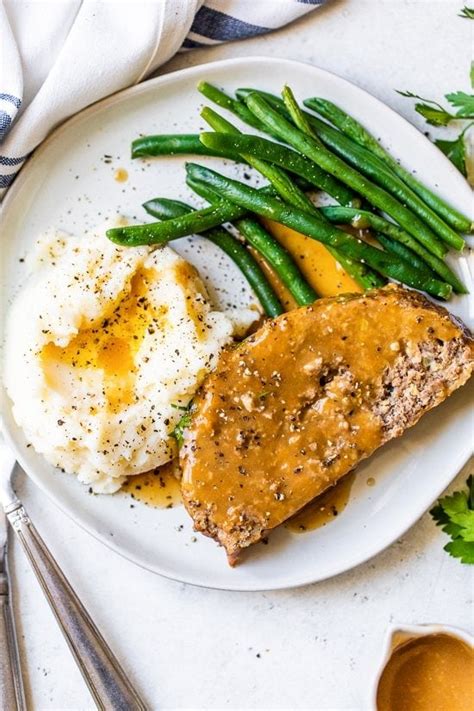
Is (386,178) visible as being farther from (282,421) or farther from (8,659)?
(8,659)

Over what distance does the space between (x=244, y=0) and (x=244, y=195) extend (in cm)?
119

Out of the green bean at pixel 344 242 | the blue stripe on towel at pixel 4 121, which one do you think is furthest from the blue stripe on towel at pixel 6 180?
the green bean at pixel 344 242

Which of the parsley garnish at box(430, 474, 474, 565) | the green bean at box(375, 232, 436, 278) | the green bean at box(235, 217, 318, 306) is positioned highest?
the green bean at box(235, 217, 318, 306)

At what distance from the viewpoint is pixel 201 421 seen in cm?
440

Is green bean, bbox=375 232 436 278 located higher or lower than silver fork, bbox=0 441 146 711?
higher

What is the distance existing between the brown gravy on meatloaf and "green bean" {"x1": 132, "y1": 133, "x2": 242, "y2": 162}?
1168 mm

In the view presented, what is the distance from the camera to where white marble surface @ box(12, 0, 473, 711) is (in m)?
4.91

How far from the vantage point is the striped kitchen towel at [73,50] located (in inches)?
183

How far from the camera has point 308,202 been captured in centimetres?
462

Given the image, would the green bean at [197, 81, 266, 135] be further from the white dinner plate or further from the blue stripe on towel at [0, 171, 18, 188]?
the blue stripe on towel at [0, 171, 18, 188]

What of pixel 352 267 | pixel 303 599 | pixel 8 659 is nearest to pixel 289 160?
pixel 352 267

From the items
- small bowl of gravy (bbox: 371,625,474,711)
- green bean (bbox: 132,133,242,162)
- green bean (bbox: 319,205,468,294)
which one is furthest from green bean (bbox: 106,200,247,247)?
small bowl of gravy (bbox: 371,625,474,711)

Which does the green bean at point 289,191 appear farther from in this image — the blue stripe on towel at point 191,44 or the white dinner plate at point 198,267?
the blue stripe on towel at point 191,44

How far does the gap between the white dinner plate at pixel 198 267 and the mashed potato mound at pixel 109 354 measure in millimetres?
187
